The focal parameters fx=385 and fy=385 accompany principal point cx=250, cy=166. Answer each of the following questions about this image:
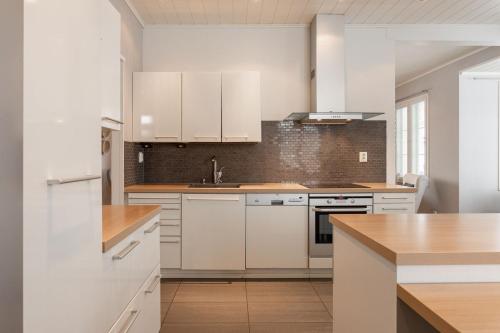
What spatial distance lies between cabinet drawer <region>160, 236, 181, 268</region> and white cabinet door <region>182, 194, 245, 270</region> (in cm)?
5

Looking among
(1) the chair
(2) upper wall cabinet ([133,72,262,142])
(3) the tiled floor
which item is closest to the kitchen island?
(3) the tiled floor

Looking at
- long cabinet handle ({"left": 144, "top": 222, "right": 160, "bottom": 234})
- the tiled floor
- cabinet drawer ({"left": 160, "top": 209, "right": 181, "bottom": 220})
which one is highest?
long cabinet handle ({"left": 144, "top": 222, "right": 160, "bottom": 234})

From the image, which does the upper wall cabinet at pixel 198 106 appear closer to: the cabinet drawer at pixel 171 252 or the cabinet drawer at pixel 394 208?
the cabinet drawer at pixel 171 252

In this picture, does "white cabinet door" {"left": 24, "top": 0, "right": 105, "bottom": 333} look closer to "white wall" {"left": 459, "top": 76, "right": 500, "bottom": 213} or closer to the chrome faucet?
the chrome faucet

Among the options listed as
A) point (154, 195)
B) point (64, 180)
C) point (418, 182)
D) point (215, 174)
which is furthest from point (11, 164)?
point (418, 182)

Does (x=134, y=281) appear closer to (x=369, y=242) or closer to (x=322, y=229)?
(x=369, y=242)

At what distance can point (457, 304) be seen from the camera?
36.6 inches

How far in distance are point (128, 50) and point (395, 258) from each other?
3316mm

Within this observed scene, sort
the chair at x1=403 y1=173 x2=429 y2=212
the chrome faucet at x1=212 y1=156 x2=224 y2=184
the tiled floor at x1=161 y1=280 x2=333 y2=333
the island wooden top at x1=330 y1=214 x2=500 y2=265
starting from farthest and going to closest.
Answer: the chair at x1=403 y1=173 x2=429 y2=212
the chrome faucet at x1=212 y1=156 x2=224 y2=184
the tiled floor at x1=161 y1=280 x2=333 y2=333
the island wooden top at x1=330 y1=214 x2=500 y2=265

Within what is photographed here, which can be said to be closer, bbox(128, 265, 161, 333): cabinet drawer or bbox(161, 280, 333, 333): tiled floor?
bbox(128, 265, 161, 333): cabinet drawer

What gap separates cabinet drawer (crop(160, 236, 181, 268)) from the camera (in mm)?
3633

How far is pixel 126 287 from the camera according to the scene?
5.43 feet

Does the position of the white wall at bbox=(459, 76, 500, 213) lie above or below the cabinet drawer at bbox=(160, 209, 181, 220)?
above

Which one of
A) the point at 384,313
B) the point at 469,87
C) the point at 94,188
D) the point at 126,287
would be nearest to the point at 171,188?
the point at 126,287
